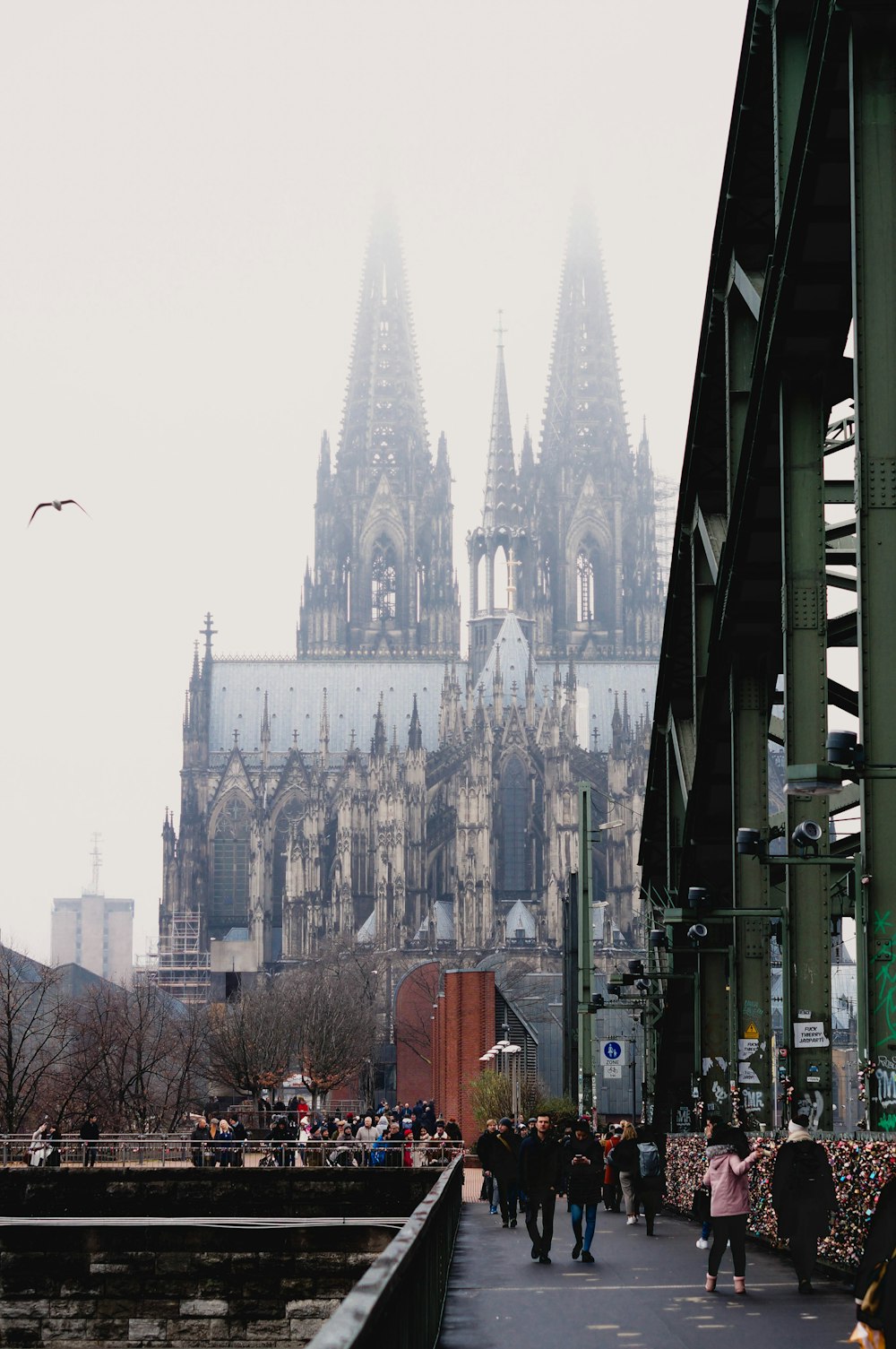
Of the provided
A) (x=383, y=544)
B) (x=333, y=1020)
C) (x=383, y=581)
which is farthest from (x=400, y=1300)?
(x=383, y=581)

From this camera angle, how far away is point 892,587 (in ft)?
39.8

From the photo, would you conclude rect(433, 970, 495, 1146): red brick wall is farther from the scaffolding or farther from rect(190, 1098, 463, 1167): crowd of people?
the scaffolding

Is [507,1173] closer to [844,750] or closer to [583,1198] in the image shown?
[583,1198]

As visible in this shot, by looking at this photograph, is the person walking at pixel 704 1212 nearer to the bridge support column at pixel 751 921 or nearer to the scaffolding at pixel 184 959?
the bridge support column at pixel 751 921

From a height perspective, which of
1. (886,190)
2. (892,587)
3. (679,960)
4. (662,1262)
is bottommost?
(662,1262)

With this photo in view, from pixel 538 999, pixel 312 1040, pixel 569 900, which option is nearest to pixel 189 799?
pixel 538 999

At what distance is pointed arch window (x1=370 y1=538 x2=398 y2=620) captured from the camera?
13362 centimetres

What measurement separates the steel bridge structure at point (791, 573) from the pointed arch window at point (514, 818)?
88.0 meters

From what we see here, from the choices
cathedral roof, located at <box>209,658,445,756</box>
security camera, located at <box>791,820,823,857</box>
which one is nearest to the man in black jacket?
security camera, located at <box>791,820,823,857</box>

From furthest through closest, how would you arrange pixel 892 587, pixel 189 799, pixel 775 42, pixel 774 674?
pixel 189 799 → pixel 774 674 → pixel 775 42 → pixel 892 587

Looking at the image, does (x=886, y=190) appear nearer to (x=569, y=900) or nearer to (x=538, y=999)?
(x=569, y=900)

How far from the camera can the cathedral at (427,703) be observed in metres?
111

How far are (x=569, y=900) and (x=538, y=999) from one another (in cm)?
4810

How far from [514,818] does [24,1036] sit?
59065 millimetres
